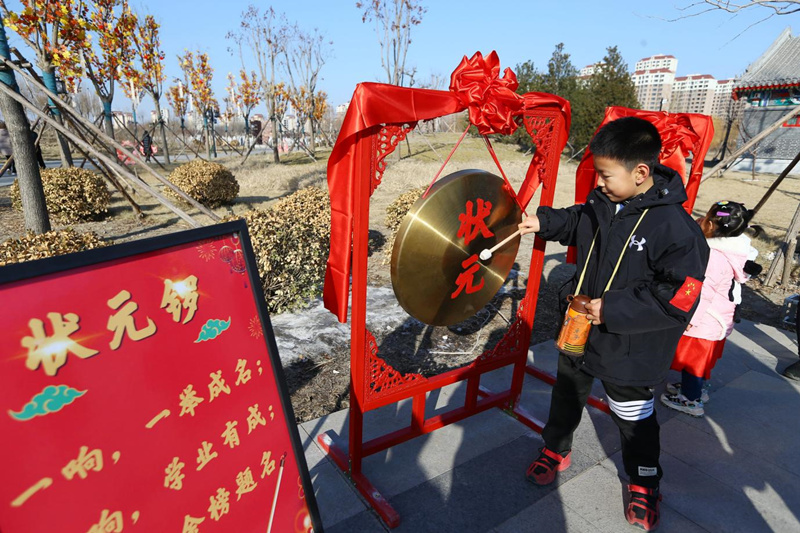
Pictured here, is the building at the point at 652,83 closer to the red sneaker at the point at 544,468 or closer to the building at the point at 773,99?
the building at the point at 773,99

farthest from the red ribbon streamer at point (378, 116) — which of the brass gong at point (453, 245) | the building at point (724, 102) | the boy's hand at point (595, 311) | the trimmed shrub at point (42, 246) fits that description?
the building at point (724, 102)

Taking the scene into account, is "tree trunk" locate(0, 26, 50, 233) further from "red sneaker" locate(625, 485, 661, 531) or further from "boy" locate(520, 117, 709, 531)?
"red sneaker" locate(625, 485, 661, 531)

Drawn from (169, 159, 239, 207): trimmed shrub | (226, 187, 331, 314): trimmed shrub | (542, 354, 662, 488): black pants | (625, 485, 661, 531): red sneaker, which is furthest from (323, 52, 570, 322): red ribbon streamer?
(169, 159, 239, 207): trimmed shrub

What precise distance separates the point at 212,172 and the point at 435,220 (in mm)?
9050

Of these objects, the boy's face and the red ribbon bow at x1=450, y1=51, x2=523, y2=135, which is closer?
the boy's face

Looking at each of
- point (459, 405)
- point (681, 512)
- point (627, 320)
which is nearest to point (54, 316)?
point (627, 320)

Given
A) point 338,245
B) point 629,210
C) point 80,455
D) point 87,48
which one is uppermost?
point 87,48

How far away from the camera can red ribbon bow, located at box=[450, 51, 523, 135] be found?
2.23m

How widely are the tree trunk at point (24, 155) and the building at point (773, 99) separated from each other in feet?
75.2

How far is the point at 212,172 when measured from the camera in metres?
10.0

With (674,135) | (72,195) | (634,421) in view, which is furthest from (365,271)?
(72,195)

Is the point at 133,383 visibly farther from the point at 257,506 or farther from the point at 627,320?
the point at 627,320

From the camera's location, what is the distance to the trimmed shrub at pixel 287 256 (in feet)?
15.8

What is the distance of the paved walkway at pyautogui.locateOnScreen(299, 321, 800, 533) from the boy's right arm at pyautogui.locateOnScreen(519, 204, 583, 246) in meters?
1.36
